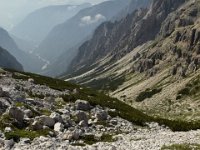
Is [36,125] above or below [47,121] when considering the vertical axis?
below

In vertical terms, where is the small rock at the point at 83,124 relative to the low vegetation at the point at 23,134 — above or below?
above

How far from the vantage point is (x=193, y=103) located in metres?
173

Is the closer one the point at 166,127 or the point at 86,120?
the point at 86,120

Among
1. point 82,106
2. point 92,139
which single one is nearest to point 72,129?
point 92,139

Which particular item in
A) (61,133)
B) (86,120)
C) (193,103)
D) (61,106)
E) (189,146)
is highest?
(193,103)

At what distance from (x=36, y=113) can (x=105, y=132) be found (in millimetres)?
8253

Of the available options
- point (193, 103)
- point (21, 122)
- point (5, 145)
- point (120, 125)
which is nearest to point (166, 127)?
point (120, 125)

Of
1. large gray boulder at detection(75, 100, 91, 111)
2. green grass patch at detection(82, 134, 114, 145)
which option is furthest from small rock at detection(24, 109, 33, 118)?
large gray boulder at detection(75, 100, 91, 111)

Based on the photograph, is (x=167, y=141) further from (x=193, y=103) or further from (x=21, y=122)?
(x=193, y=103)

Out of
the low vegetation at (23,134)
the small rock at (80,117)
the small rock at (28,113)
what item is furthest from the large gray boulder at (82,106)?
the low vegetation at (23,134)

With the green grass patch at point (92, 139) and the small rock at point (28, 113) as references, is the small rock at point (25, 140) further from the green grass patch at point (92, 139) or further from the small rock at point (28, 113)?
the small rock at point (28, 113)

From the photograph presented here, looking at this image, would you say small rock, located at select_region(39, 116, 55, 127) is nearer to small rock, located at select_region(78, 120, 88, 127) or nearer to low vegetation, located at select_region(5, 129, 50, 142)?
low vegetation, located at select_region(5, 129, 50, 142)

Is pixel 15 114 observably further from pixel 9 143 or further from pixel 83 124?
pixel 9 143

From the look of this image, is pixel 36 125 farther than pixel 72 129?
No
